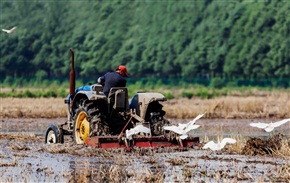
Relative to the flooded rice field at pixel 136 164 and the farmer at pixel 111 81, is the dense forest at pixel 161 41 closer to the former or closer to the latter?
the farmer at pixel 111 81

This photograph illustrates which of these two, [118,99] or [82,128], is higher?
[118,99]

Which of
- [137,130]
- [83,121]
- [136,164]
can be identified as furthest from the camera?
[83,121]

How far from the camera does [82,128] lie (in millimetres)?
18719

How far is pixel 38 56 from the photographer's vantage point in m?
78.8

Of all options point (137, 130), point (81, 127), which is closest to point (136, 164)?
point (137, 130)

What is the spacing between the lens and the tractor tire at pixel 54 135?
18766 millimetres

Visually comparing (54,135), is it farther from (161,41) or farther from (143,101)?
(161,41)

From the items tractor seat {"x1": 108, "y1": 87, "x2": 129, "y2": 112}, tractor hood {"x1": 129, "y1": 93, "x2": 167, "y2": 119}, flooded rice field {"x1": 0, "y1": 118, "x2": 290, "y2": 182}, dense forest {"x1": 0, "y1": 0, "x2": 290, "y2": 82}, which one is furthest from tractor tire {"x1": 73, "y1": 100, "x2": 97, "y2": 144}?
dense forest {"x1": 0, "y1": 0, "x2": 290, "y2": 82}

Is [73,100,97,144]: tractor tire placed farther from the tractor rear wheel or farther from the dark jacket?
the dark jacket

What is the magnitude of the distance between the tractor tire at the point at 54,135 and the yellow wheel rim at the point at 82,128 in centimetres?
36

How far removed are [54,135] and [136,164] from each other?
4.35 m

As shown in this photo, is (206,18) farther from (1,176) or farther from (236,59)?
(1,176)

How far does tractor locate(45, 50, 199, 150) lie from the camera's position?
694 inches

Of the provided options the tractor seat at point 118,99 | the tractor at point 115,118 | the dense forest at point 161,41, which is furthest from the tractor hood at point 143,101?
the dense forest at point 161,41
